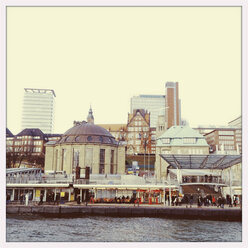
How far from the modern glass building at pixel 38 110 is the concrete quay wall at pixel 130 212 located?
128 metres

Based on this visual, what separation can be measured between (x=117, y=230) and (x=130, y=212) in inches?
264

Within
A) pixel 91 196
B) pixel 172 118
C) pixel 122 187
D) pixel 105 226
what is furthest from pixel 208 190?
pixel 172 118

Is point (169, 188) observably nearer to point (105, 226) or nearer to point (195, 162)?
point (195, 162)

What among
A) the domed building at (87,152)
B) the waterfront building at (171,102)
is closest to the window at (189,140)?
the domed building at (87,152)

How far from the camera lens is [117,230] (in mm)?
24016

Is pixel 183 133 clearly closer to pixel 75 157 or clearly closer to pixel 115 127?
pixel 75 157

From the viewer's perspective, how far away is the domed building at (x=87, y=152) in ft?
184

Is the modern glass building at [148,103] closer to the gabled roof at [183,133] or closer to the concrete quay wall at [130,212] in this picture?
the gabled roof at [183,133]

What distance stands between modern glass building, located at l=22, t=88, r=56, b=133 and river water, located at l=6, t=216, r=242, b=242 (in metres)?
132
